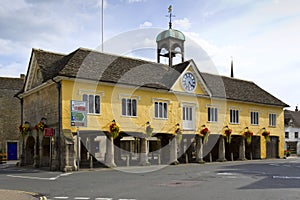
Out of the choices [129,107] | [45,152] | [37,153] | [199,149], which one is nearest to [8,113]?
[37,153]

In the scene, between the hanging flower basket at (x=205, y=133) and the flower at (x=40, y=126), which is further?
the hanging flower basket at (x=205, y=133)

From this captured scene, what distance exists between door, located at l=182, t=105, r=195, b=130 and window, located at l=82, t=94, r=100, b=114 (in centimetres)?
890

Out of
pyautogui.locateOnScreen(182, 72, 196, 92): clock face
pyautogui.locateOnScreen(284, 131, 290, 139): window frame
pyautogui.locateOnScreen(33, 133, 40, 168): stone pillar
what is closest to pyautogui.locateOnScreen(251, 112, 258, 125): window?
pyautogui.locateOnScreen(182, 72, 196, 92): clock face

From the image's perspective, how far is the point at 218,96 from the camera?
36719 millimetres

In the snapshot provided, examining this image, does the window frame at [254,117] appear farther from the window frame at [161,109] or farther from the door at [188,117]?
the window frame at [161,109]

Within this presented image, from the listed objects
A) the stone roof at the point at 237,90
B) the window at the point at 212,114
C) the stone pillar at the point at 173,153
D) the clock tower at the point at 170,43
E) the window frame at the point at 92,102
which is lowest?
the stone pillar at the point at 173,153

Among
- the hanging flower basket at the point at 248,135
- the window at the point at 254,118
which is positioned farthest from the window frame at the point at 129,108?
the window at the point at 254,118

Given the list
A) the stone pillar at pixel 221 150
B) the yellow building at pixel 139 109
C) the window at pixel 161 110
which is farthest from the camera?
the stone pillar at pixel 221 150

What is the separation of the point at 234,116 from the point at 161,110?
960 cm

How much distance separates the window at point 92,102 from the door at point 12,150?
2166 centimetres

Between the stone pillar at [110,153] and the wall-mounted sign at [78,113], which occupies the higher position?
the wall-mounted sign at [78,113]

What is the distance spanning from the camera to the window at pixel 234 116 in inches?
1503

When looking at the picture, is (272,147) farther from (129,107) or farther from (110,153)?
(110,153)

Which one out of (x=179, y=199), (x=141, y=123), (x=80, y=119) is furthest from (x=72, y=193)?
(x=141, y=123)
